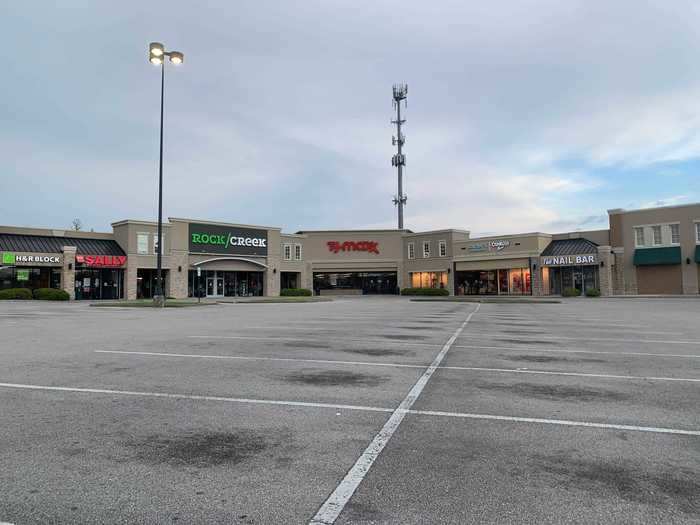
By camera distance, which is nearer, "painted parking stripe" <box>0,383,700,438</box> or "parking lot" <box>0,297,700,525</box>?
"parking lot" <box>0,297,700,525</box>

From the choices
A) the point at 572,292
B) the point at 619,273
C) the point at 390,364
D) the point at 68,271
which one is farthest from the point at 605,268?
the point at 68,271

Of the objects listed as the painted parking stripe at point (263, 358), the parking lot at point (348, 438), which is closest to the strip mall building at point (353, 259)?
the painted parking stripe at point (263, 358)

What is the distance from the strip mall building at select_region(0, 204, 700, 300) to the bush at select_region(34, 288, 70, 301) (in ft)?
7.86

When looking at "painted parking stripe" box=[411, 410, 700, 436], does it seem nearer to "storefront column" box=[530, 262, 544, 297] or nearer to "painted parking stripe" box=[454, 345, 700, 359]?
"painted parking stripe" box=[454, 345, 700, 359]

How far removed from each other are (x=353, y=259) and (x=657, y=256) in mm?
30445

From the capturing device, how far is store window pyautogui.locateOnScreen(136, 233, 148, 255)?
151 feet

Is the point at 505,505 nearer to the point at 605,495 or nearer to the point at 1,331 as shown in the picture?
the point at 605,495

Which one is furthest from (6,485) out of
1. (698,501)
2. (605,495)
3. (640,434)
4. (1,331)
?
(1,331)

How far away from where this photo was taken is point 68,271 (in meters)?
41.7

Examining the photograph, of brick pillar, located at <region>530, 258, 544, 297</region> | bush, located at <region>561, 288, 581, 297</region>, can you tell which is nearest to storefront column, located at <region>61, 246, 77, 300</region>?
brick pillar, located at <region>530, 258, 544, 297</region>

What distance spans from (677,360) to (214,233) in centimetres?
4674

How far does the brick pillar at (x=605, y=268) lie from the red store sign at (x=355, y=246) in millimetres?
24158

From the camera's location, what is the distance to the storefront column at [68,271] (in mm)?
41500

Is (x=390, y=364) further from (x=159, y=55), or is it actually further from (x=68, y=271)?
(x=68, y=271)
